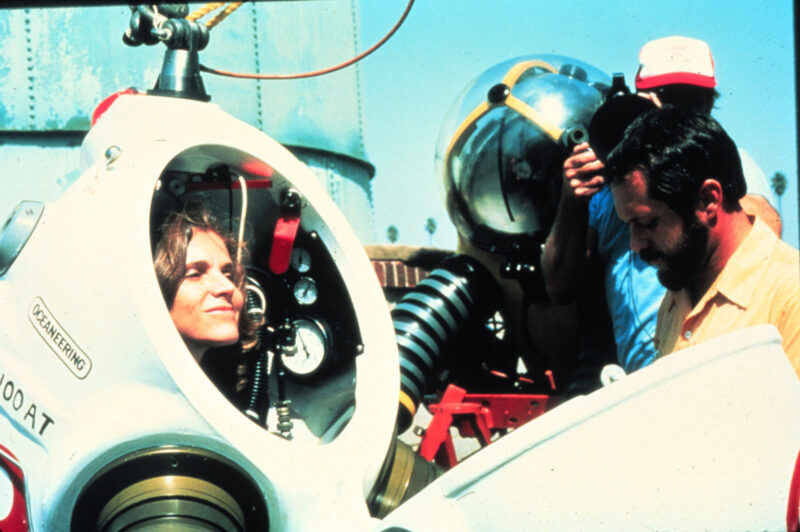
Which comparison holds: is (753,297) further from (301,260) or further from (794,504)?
(301,260)

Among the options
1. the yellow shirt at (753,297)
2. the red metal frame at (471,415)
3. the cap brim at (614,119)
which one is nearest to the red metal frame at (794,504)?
the yellow shirt at (753,297)

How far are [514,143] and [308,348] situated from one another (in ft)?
3.53

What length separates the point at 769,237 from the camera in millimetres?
1749

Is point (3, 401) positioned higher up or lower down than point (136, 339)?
lower down

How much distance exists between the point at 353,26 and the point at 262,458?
14.2ft

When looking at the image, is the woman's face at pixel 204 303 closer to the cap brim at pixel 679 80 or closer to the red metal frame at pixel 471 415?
the red metal frame at pixel 471 415

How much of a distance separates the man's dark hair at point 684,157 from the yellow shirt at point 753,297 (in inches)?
4.2

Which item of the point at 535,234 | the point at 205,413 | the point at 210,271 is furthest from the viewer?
the point at 535,234

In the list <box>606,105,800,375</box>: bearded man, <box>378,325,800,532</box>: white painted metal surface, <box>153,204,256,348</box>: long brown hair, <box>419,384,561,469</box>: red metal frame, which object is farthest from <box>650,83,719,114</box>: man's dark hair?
<box>378,325,800,532</box>: white painted metal surface

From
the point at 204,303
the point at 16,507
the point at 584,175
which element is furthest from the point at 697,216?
the point at 16,507

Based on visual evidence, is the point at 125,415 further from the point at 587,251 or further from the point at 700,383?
the point at 587,251

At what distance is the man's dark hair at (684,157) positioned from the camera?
1.74 metres

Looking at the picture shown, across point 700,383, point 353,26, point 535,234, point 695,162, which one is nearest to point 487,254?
point 535,234

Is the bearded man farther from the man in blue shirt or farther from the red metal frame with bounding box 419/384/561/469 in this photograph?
the red metal frame with bounding box 419/384/561/469
